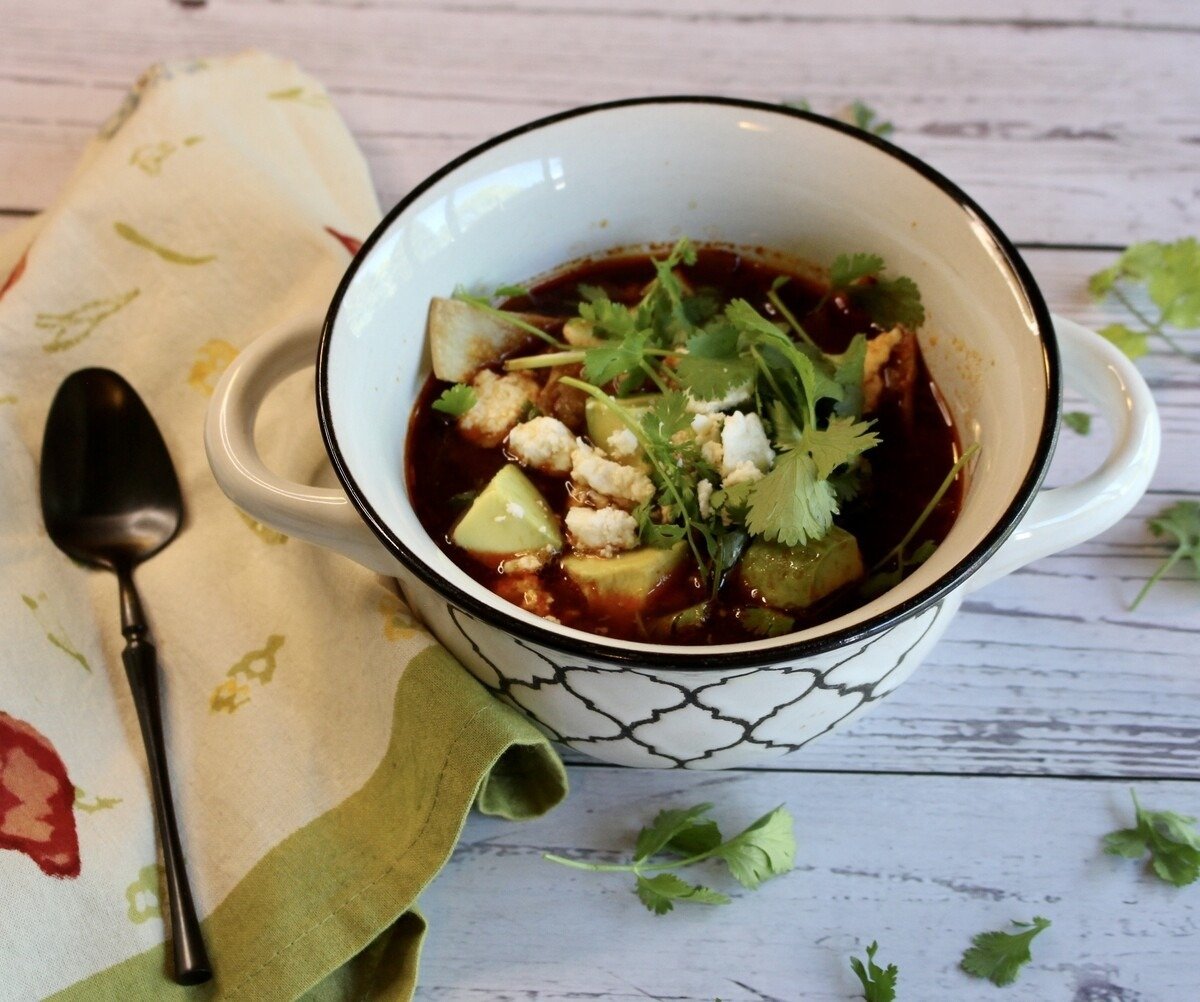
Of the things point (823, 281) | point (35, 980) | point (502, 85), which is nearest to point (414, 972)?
point (35, 980)

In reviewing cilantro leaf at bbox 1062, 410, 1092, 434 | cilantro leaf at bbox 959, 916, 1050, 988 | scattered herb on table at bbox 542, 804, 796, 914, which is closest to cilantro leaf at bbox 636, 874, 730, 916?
scattered herb on table at bbox 542, 804, 796, 914

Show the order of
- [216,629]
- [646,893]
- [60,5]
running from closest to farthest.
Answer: [646,893]
[216,629]
[60,5]

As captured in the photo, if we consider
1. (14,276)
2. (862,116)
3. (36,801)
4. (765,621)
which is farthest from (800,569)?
(14,276)

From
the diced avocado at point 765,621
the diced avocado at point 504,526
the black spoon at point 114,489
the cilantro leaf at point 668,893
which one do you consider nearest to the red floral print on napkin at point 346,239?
the black spoon at point 114,489

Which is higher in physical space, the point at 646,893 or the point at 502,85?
the point at 502,85

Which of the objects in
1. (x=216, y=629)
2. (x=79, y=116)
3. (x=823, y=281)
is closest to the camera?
(x=216, y=629)

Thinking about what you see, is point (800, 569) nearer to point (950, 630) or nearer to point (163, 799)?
point (950, 630)

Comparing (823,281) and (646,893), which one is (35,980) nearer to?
(646,893)

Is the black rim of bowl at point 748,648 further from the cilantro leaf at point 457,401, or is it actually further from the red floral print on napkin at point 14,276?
the red floral print on napkin at point 14,276
